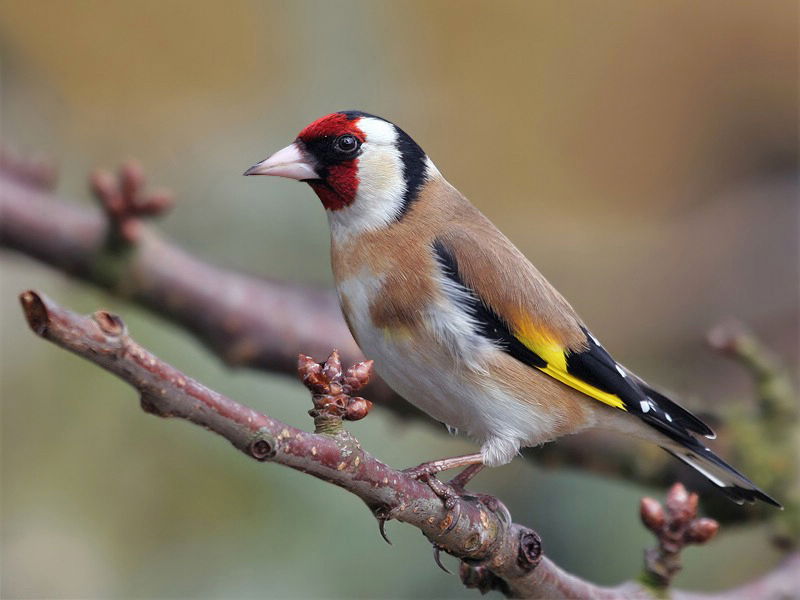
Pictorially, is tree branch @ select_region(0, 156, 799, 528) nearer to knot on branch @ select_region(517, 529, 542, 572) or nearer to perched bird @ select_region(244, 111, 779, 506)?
perched bird @ select_region(244, 111, 779, 506)

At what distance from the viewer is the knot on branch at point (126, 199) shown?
2678 millimetres

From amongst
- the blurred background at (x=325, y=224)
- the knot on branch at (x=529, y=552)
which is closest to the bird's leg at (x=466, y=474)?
the knot on branch at (x=529, y=552)

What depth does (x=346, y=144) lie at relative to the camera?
2314mm

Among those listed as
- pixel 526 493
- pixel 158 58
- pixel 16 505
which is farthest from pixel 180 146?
pixel 526 493

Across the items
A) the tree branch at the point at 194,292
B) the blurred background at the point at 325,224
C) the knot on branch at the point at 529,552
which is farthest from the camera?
the blurred background at the point at 325,224

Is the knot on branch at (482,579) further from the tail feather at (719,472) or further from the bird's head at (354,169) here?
the bird's head at (354,169)

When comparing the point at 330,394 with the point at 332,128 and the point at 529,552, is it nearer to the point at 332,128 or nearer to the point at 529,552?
the point at 529,552

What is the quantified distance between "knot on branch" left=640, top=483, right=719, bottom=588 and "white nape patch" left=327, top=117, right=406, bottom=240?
0.86 metres

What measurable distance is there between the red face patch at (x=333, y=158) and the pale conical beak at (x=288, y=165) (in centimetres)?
3

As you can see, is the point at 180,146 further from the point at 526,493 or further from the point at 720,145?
the point at 720,145

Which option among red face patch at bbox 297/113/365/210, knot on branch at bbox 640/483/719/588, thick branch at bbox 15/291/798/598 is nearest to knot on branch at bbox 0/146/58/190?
red face patch at bbox 297/113/365/210

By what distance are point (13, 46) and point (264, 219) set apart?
172 centimetres

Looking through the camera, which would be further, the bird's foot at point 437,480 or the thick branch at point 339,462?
the bird's foot at point 437,480

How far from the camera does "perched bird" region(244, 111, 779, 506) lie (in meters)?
2.09
